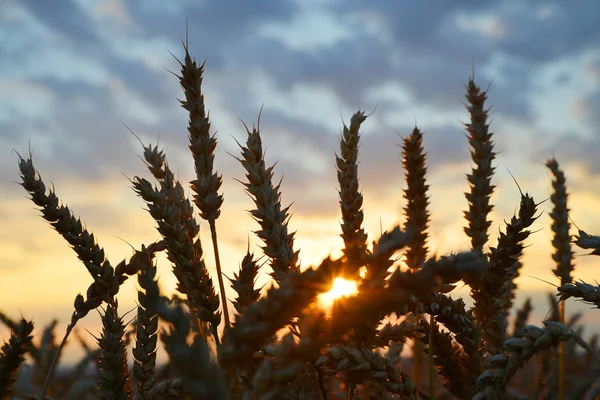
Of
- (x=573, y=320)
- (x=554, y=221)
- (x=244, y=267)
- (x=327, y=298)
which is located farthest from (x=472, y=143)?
(x=573, y=320)

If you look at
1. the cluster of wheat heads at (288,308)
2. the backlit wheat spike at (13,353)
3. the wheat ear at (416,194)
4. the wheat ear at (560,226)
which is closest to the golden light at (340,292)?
the cluster of wheat heads at (288,308)

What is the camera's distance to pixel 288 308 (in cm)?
133

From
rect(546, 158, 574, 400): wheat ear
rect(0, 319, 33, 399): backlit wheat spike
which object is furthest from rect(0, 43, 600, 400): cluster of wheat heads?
rect(546, 158, 574, 400): wheat ear

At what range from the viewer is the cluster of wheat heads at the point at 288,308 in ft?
4.37

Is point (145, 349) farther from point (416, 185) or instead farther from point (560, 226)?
point (560, 226)

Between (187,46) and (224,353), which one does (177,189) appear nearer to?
(187,46)

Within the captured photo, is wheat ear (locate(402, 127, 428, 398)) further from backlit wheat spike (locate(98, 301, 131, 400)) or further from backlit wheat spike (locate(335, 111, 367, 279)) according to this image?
backlit wheat spike (locate(98, 301, 131, 400))

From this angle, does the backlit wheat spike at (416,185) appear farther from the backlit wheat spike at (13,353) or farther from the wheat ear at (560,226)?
the backlit wheat spike at (13,353)

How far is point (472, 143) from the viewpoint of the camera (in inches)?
167

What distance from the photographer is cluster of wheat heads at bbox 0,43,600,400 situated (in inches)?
52.4

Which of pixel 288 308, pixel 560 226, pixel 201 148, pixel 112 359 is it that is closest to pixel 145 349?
pixel 112 359

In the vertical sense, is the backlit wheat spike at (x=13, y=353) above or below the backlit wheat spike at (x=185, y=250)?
below

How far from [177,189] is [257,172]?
0.68 m

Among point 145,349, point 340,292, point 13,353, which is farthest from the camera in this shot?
point 145,349
